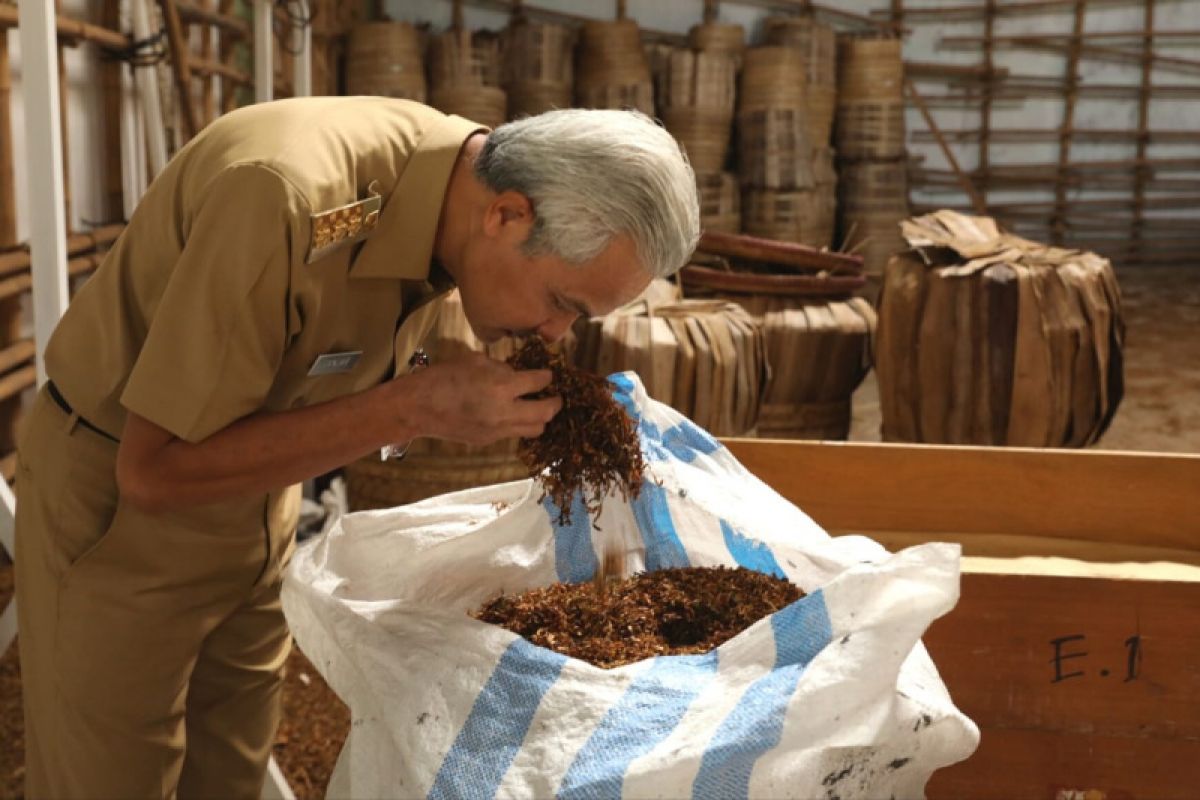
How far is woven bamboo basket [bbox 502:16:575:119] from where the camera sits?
24.8 feet

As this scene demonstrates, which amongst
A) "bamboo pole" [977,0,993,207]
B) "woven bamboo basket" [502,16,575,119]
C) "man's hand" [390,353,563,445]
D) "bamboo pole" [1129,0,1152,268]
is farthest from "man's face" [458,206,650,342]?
"bamboo pole" [1129,0,1152,268]

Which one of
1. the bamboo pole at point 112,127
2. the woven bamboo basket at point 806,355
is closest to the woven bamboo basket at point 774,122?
the woven bamboo basket at point 806,355

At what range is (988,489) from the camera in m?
2.41

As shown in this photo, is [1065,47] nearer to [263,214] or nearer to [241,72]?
[241,72]

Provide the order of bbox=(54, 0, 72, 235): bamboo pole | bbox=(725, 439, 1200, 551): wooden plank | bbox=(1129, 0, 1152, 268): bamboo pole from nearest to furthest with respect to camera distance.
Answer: bbox=(725, 439, 1200, 551): wooden plank < bbox=(54, 0, 72, 235): bamboo pole < bbox=(1129, 0, 1152, 268): bamboo pole

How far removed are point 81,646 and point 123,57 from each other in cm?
268

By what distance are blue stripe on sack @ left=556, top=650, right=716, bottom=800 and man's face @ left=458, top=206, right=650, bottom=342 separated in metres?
0.44

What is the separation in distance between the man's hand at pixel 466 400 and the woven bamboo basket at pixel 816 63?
7147 millimetres

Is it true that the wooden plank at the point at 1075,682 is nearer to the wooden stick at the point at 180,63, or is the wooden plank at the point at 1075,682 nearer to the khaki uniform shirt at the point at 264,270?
the khaki uniform shirt at the point at 264,270

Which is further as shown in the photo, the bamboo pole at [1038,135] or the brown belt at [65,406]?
the bamboo pole at [1038,135]

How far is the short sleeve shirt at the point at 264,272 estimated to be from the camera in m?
1.29

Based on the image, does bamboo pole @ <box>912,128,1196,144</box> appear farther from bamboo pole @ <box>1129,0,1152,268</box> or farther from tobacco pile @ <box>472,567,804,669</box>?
tobacco pile @ <box>472,567,804,669</box>

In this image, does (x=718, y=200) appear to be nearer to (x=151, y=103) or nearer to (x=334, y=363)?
(x=151, y=103)

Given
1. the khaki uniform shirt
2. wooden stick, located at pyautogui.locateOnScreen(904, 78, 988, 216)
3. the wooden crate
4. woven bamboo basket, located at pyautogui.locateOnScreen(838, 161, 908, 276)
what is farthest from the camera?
wooden stick, located at pyautogui.locateOnScreen(904, 78, 988, 216)
